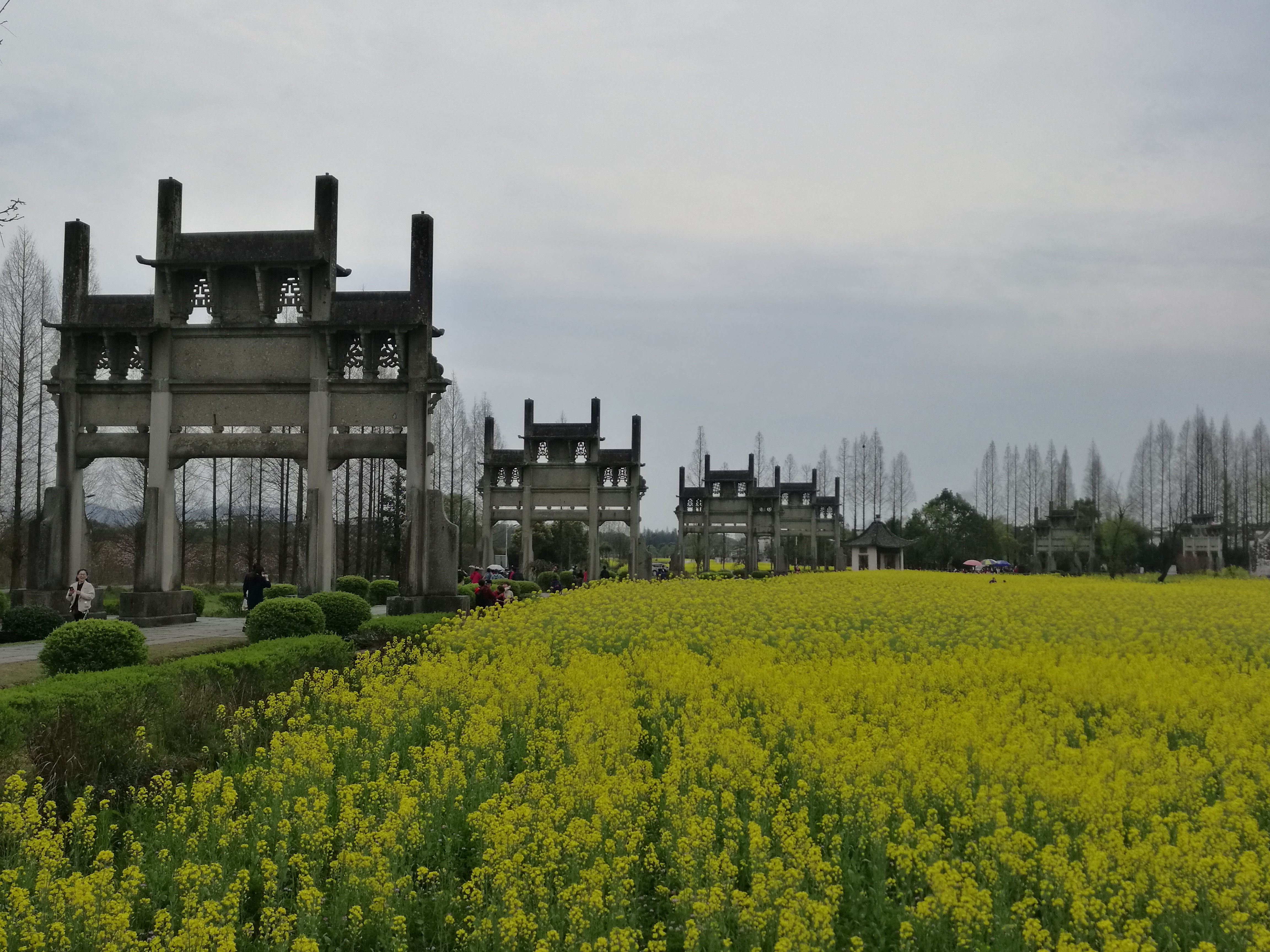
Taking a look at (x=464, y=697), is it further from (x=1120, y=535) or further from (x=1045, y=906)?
(x=1120, y=535)

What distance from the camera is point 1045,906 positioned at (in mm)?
4852

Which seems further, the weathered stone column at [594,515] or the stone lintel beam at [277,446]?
the weathered stone column at [594,515]

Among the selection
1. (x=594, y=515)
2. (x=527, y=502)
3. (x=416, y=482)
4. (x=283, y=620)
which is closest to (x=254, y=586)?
(x=416, y=482)

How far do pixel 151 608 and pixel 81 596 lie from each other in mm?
2546

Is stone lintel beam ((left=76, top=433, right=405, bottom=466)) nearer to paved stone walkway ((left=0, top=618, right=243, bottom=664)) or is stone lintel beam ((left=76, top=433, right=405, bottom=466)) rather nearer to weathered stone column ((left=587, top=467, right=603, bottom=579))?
paved stone walkway ((left=0, top=618, right=243, bottom=664))

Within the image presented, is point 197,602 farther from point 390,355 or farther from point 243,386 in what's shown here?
point 390,355

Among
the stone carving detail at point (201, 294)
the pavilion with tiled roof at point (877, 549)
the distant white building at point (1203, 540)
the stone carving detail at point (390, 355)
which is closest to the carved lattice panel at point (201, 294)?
the stone carving detail at point (201, 294)

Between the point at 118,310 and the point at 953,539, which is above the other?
the point at 118,310

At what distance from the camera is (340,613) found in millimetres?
15586

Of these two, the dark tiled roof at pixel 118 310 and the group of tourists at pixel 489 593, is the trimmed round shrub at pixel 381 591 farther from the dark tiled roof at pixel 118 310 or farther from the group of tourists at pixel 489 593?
the dark tiled roof at pixel 118 310

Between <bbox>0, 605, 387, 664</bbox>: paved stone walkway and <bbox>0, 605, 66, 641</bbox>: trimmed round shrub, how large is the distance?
0.19 m

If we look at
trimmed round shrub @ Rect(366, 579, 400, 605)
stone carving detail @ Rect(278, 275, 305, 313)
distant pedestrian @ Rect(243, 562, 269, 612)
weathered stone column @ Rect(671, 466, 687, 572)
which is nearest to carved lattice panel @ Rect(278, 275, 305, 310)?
stone carving detail @ Rect(278, 275, 305, 313)

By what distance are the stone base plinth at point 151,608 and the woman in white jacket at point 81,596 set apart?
1.75 m

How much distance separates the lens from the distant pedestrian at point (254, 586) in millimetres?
19953
